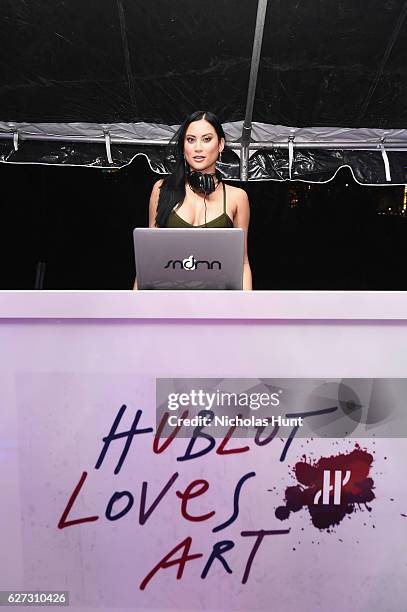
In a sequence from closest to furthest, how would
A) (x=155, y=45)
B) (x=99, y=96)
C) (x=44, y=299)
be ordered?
(x=44, y=299) → (x=155, y=45) → (x=99, y=96)

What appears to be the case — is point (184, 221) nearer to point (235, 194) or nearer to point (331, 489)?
point (235, 194)

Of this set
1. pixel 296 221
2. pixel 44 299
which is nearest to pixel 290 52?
pixel 296 221

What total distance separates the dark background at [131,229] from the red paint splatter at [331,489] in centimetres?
364

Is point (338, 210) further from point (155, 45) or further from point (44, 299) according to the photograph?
point (44, 299)

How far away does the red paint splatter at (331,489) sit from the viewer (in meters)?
0.92

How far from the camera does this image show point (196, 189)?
2.13 meters

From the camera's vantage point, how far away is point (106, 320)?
927 mm

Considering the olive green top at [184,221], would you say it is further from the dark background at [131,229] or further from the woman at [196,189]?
the dark background at [131,229]

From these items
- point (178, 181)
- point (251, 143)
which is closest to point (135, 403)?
point (178, 181)

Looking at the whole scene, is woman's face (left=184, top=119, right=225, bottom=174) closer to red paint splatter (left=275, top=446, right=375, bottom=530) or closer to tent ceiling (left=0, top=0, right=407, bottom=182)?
tent ceiling (left=0, top=0, right=407, bottom=182)

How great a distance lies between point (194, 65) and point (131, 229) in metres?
1.96

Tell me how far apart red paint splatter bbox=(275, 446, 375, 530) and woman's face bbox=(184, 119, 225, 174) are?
1515mm

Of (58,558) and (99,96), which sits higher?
(99,96)

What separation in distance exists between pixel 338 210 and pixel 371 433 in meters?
3.92
